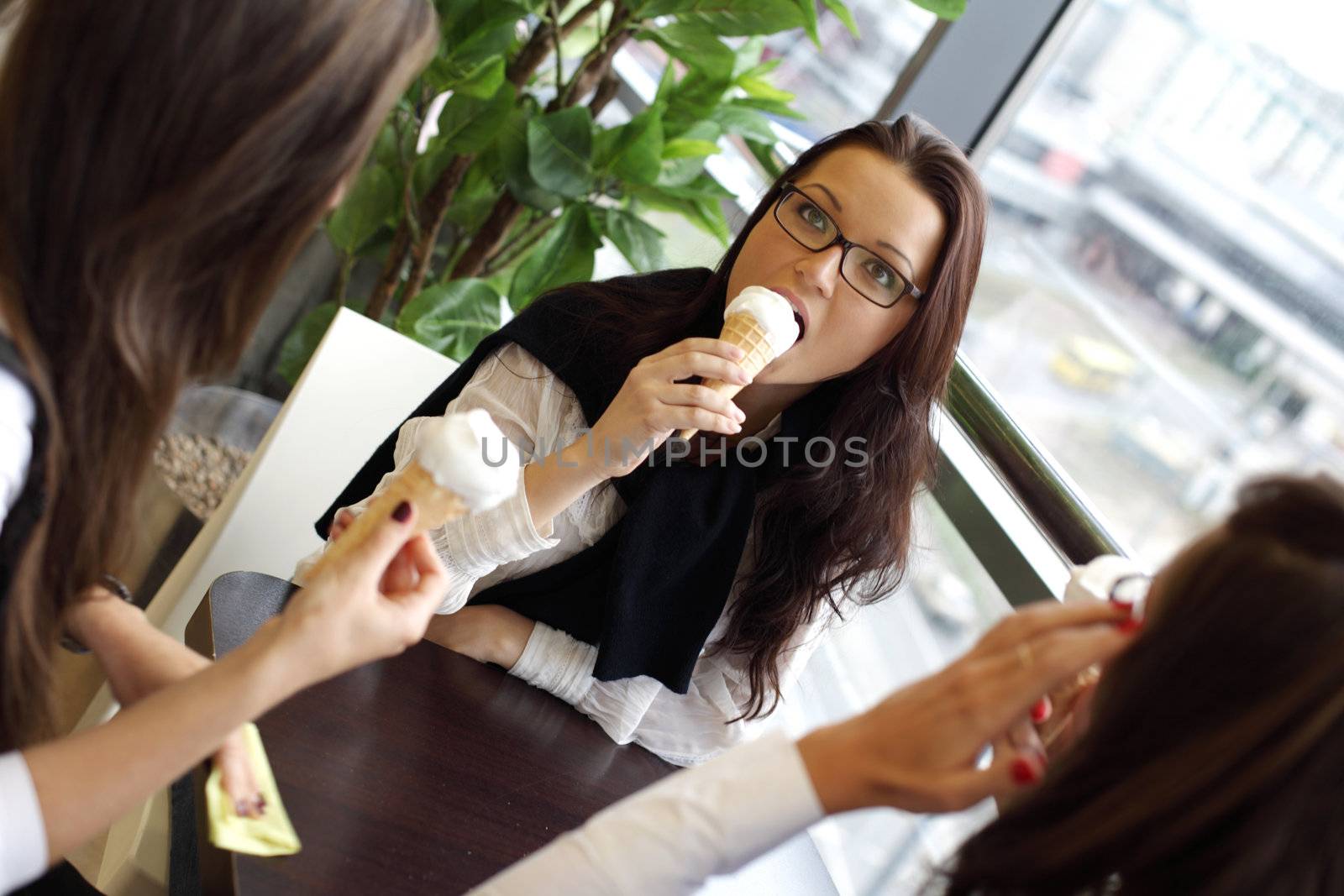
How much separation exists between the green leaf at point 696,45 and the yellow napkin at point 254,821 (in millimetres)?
1515

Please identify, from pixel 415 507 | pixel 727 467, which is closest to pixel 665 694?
pixel 727 467

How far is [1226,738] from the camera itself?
679 millimetres

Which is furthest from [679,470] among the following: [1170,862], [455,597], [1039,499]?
[1170,862]

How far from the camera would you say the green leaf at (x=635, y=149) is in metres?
2.11

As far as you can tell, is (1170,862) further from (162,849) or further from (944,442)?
(944,442)

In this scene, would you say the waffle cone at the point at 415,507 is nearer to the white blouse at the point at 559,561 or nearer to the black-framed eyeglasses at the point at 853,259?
the white blouse at the point at 559,561

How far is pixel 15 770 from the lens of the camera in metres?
0.77

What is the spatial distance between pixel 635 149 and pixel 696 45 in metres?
0.22

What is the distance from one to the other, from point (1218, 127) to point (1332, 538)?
1.78 metres

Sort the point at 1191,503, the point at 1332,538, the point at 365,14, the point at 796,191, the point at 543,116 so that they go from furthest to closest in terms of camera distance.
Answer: the point at 543,116 → the point at 1191,503 → the point at 796,191 → the point at 365,14 → the point at 1332,538

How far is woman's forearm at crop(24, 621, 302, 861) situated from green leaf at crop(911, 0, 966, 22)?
164 centimetres

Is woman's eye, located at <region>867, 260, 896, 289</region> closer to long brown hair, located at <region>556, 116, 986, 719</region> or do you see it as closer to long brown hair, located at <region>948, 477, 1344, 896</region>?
long brown hair, located at <region>556, 116, 986, 719</region>

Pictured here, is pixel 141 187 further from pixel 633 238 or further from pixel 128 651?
pixel 633 238

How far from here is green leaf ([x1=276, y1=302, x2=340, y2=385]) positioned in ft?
8.16
